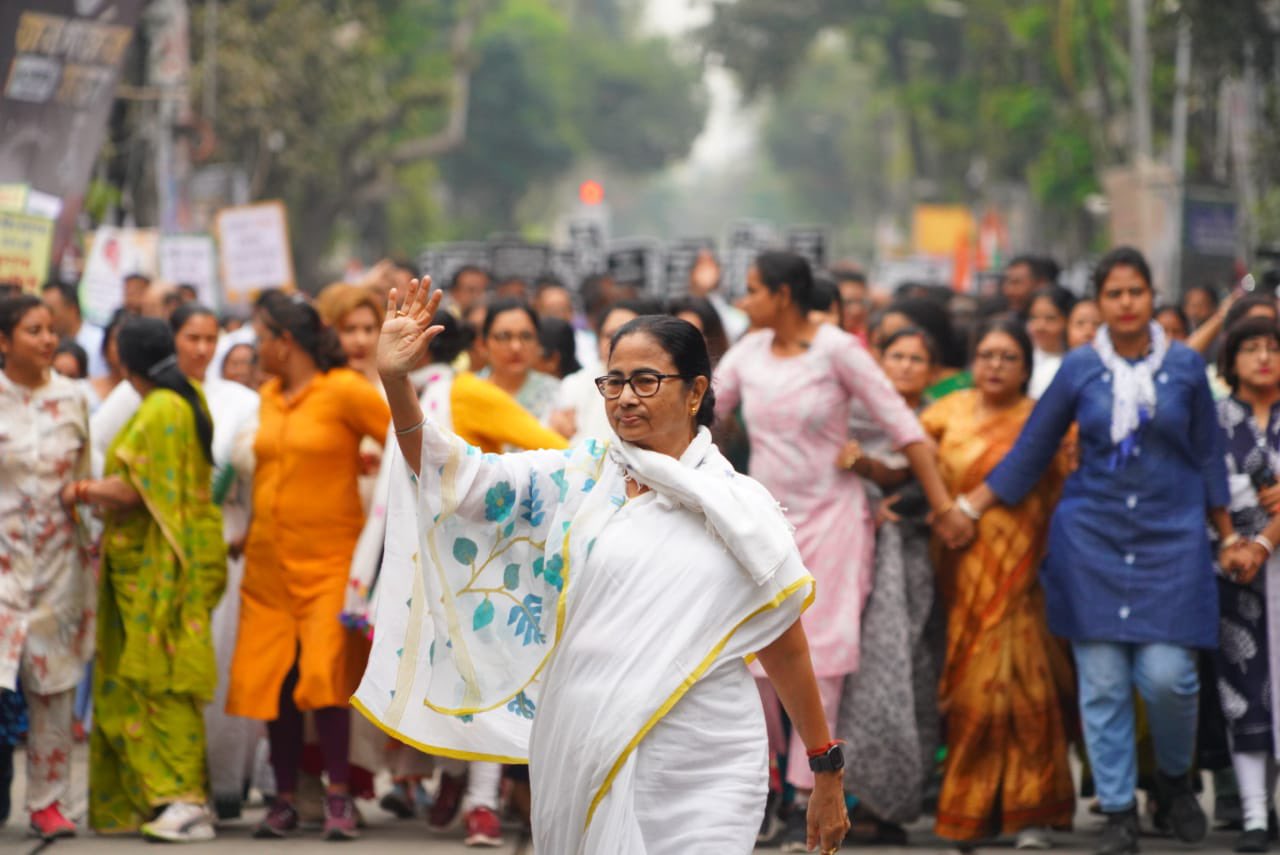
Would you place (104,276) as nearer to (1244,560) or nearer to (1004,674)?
(1004,674)

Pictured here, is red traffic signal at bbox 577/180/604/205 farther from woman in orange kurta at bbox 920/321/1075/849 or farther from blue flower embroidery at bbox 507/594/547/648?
blue flower embroidery at bbox 507/594/547/648

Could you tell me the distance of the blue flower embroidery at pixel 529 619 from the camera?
4.69 m

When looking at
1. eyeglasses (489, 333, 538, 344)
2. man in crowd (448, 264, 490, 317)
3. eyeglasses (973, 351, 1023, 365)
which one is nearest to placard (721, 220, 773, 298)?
man in crowd (448, 264, 490, 317)

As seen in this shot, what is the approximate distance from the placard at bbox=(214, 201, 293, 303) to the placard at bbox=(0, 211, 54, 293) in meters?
4.23

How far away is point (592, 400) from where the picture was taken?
25.7 feet

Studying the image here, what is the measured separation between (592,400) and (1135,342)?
195 cm

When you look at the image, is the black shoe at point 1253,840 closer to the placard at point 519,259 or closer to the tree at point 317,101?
the placard at point 519,259

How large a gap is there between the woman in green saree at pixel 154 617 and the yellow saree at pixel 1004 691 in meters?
2.59

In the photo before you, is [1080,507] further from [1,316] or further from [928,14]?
[928,14]

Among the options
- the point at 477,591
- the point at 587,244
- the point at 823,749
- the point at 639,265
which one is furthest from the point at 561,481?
the point at 587,244

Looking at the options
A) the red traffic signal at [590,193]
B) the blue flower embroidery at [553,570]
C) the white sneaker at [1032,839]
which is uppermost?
the red traffic signal at [590,193]

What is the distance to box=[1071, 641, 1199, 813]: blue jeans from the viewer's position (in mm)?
7133

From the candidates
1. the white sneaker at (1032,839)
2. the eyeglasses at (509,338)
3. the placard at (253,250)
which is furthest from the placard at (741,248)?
the white sneaker at (1032,839)

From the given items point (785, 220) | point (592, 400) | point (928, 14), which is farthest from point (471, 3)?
point (785, 220)
